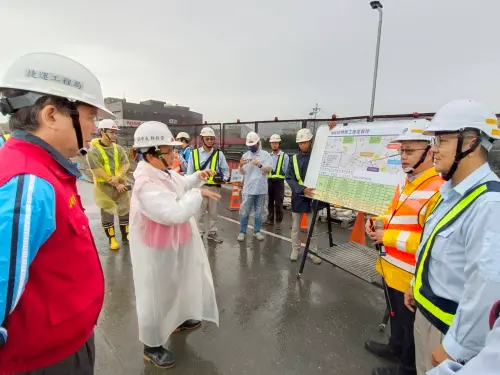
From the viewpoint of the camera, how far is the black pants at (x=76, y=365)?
115 cm

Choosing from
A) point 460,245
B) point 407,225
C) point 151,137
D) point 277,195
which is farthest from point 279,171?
point 460,245

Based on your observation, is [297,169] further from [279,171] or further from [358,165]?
[279,171]

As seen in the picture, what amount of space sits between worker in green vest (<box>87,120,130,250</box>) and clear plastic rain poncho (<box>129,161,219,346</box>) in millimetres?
2657

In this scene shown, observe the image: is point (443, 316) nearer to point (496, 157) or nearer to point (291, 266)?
point (291, 266)

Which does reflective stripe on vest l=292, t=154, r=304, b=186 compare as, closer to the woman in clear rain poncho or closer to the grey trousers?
the woman in clear rain poncho

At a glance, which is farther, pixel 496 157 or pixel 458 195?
pixel 496 157

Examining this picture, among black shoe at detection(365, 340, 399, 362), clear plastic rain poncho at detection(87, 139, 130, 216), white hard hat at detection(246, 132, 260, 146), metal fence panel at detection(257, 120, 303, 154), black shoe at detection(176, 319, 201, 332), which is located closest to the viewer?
black shoe at detection(365, 340, 399, 362)

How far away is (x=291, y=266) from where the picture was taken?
4.32 metres

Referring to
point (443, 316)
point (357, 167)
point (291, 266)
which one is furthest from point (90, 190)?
point (443, 316)

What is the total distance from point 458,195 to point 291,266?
124 inches

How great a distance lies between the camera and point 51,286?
1.06 metres

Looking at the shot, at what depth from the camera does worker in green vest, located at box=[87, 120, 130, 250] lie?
178 inches

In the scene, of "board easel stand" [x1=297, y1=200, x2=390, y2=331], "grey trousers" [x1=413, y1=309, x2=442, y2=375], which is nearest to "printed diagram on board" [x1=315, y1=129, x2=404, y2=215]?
"board easel stand" [x1=297, y1=200, x2=390, y2=331]

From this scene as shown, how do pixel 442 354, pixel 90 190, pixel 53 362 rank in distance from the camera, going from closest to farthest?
1. pixel 53 362
2. pixel 442 354
3. pixel 90 190
